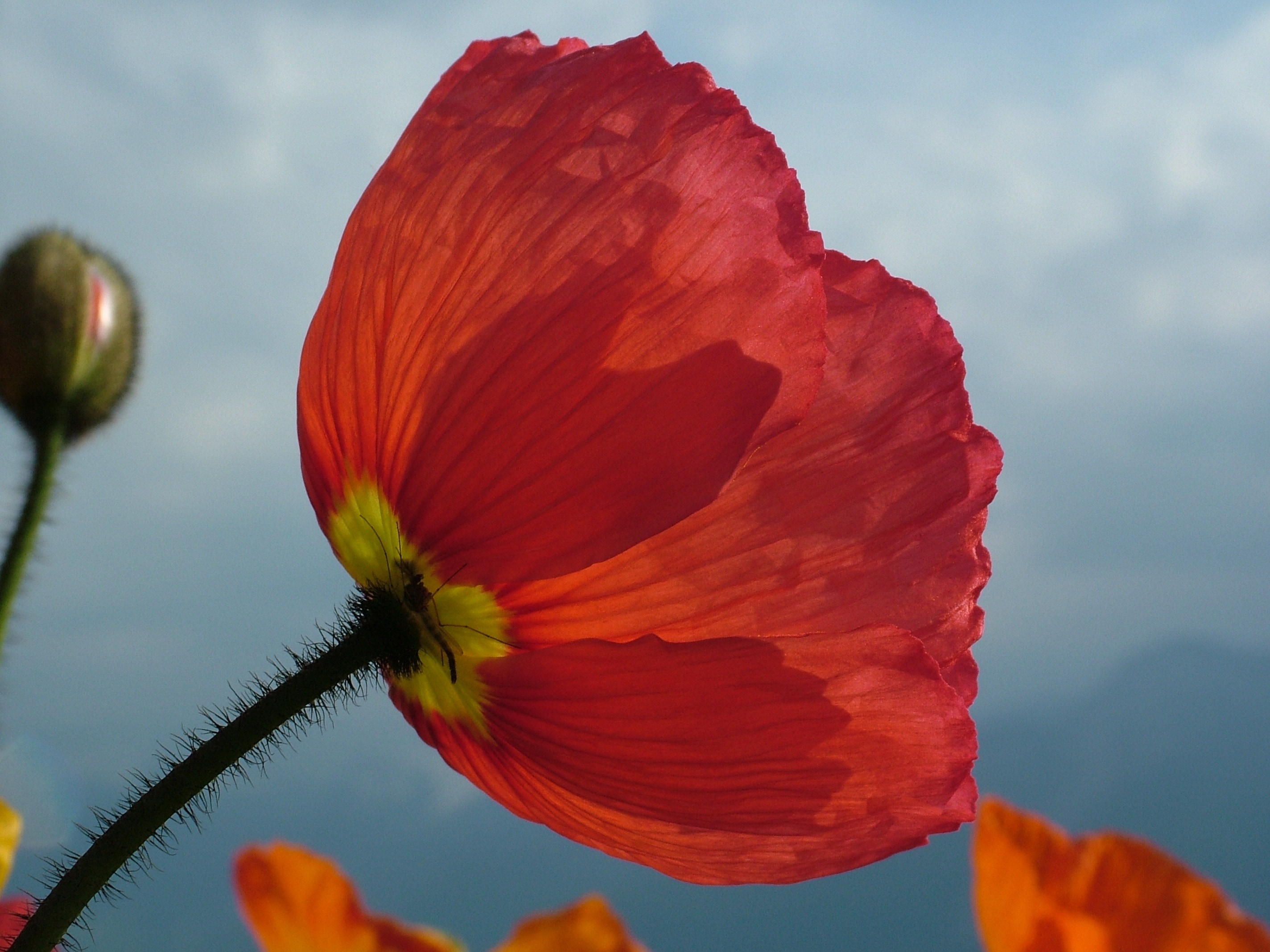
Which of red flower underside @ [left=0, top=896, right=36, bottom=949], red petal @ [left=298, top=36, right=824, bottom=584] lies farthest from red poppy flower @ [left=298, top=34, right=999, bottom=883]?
red flower underside @ [left=0, top=896, right=36, bottom=949]

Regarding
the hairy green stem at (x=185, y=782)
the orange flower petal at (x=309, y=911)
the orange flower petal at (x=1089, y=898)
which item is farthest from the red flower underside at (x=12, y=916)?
the orange flower petal at (x=1089, y=898)

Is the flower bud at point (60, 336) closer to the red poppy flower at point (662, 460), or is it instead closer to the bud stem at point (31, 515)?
the bud stem at point (31, 515)

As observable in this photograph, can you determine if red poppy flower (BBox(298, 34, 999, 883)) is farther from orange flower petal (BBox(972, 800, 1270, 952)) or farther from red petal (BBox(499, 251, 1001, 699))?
orange flower petal (BBox(972, 800, 1270, 952))

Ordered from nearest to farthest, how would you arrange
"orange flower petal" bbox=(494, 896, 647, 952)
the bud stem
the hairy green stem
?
the hairy green stem → the bud stem → "orange flower petal" bbox=(494, 896, 647, 952)

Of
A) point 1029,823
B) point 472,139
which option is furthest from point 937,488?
point 1029,823

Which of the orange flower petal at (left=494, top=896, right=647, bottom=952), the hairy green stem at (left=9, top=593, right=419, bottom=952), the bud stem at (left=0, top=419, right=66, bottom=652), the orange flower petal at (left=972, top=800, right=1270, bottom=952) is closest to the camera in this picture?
the hairy green stem at (left=9, top=593, right=419, bottom=952)

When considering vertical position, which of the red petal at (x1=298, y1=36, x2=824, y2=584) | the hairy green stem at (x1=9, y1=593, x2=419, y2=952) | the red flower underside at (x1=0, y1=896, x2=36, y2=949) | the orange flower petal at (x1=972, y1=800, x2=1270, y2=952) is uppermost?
the orange flower petal at (x1=972, y1=800, x2=1270, y2=952)
